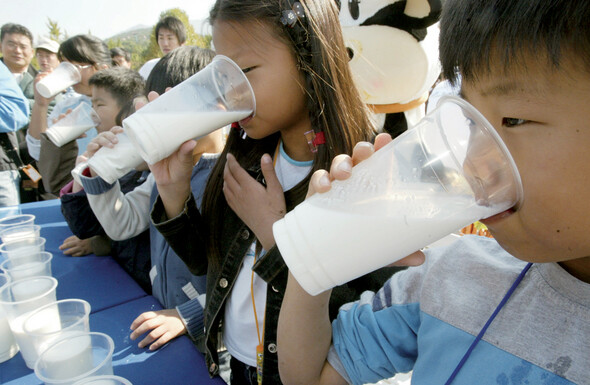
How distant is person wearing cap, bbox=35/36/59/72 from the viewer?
12.6 ft

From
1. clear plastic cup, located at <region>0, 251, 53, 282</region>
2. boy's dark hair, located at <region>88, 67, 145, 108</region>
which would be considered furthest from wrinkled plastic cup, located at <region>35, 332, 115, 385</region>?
boy's dark hair, located at <region>88, 67, 145, 108</region>

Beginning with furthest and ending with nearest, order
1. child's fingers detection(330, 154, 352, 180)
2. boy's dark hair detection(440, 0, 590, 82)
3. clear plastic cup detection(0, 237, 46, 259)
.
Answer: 1. clear plastic cup detection(0, 237, 46, 259)
2. child's fingers detection(330, 154, 352, 180)
3. boy's dark hair detection(440, 0, 590, 82)

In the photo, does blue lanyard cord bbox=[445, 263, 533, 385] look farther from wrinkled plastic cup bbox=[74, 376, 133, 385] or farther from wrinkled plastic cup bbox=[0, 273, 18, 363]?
wrinkled plastic cup bbox=[0, 273, 18, 363]

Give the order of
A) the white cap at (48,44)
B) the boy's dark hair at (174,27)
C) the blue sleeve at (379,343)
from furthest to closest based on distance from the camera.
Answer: the boy's dark hair at (174,27) < the white cap at (48,44) < the blue sleeve at (379,343)

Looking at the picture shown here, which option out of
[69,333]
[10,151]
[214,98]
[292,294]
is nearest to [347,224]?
[292,294]

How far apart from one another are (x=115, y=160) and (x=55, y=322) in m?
0.51

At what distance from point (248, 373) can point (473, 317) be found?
788mm

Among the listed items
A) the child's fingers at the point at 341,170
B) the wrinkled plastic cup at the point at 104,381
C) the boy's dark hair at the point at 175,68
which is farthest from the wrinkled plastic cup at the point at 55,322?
the boy's dark hair at the point at 175,68

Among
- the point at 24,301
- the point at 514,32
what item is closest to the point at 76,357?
the point at 24,301

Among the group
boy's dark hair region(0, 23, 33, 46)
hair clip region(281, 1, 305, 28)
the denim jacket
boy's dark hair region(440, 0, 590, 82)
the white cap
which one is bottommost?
the denim jacket

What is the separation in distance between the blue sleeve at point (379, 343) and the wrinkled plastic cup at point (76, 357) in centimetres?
56

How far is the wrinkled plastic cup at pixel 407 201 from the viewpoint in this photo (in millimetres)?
489

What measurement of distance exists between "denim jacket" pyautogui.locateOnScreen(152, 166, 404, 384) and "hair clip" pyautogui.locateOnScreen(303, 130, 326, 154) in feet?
0.47

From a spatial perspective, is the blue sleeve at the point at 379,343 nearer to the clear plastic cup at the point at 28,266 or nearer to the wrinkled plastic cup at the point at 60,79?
the clear plastic cup at the point at 28,266
